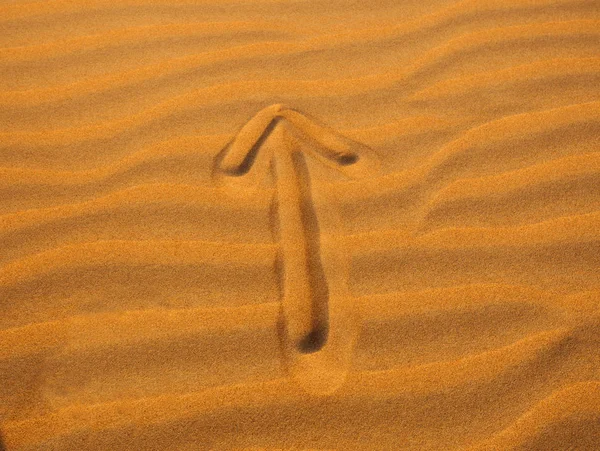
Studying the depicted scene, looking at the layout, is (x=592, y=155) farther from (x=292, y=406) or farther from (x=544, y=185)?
(x=292, y=406)

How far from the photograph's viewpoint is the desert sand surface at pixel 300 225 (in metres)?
1.38

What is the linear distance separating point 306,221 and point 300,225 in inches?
0.9

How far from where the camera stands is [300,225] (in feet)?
5.52

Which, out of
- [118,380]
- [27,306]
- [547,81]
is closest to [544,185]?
[547,81]

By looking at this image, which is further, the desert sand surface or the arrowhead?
the arrowhead

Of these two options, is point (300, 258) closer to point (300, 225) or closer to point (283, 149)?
point (300, 225)

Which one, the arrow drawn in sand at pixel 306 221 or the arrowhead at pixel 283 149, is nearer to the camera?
the arrow drawn in sand at pixel 306 221

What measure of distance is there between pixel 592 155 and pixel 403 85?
0.67m

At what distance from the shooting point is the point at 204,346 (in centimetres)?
146

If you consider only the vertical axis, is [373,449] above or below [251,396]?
below

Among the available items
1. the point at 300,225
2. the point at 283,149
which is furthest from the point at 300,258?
the point at 283,149

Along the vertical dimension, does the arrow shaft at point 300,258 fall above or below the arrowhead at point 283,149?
below

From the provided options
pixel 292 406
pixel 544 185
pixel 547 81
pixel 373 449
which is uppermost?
pixel 547 81

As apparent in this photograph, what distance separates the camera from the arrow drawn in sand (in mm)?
1454
